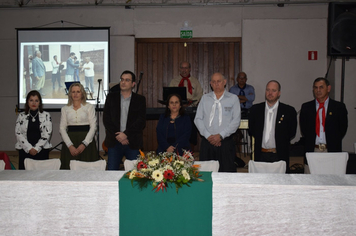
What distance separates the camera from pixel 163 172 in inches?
85.8

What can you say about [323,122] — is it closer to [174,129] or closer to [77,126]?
[174,129]

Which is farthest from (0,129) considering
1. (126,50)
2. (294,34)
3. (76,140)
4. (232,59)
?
(294,34)

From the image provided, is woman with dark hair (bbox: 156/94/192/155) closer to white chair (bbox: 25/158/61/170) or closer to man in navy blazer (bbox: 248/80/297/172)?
man in navy blazer (bbox: 248/80/297/172)

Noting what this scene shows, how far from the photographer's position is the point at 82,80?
7.64 m

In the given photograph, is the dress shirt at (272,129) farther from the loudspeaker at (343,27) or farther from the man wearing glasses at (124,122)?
the loudspeaker at (343,27)

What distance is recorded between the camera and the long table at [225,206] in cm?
212

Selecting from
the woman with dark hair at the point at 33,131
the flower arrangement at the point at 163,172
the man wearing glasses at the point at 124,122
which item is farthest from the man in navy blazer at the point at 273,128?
the woman with dark hair at the point at 33,131

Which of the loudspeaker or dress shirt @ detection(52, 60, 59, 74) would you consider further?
dress shirt @ detection(52, 60, 59, 74)

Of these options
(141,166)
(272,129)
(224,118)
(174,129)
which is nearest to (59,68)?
(174,129)

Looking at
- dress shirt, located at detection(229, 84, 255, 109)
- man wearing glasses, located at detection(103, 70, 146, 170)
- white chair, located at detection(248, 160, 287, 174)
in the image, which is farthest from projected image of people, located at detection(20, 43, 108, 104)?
white chair, located at detection(248, 160, 287, 174)

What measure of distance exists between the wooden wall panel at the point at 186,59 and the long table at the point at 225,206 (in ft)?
18.5

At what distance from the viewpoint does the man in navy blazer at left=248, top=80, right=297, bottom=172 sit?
3.76 metres

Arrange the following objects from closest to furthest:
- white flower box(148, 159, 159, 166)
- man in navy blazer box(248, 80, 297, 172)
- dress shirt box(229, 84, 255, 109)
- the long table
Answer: the long table < white flower box(148, 159, 159, 166) < man in navy blazer box(248, 80, 297, 172) < dress shirt box(229, 84, 255, 109)

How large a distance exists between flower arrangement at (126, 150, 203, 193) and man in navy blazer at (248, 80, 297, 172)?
1.66 metres
